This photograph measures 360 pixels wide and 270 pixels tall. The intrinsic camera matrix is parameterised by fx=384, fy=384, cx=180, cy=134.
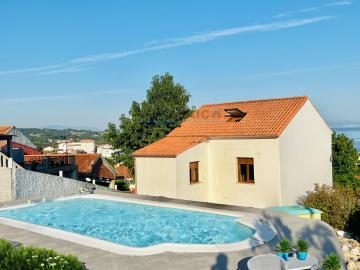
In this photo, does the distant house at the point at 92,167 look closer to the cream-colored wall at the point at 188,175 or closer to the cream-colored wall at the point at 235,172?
the cream-colored wall at the point at 188,175

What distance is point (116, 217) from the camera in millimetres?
17422

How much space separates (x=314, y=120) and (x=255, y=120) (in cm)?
376

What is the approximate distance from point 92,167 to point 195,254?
34769mm

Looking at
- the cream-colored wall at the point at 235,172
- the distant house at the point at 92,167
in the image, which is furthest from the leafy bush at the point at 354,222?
the distant house at the point at 92,167

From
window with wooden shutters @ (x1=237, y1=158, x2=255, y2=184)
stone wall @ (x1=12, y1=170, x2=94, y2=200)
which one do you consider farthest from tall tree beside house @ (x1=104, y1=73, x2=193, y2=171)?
window with wooden shutters @ (x1=237, y1=158, x2=255, y2=184)

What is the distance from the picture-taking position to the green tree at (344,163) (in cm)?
3183

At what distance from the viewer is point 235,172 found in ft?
71.8

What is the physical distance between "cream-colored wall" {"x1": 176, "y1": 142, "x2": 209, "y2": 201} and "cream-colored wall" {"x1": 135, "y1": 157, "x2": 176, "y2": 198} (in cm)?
36

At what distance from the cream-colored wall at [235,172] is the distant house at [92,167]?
23.6 metres

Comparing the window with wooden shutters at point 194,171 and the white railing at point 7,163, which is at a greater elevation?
the white railing at point 7,163

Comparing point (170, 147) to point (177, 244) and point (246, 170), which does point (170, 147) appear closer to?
point (246, 170)

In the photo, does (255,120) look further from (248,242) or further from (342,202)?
(248,242)

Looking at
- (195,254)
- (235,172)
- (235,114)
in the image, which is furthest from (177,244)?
(235,114)

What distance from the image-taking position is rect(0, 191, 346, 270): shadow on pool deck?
930 cm
